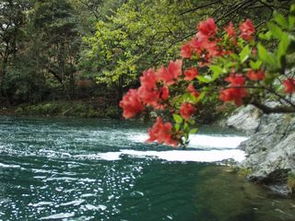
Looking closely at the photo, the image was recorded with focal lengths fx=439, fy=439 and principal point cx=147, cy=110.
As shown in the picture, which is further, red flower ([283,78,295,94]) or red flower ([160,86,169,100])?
red flower ([160,86,169,100])

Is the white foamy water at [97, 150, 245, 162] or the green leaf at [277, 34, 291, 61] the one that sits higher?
the green leaf at [277, 34, 291, 61]

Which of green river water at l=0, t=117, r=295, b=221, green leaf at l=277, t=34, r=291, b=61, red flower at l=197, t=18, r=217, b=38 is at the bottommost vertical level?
green river water at l=0, t=117, r=295, b=221

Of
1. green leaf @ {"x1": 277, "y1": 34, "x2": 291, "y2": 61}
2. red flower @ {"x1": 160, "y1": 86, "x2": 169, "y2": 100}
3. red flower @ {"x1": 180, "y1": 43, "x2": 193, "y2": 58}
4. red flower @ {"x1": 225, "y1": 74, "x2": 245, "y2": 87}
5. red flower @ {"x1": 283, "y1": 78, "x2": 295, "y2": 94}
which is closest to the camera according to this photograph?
green leaf @ {"x1": 277, "y1": 34, "x2": 291, "y2": 61}

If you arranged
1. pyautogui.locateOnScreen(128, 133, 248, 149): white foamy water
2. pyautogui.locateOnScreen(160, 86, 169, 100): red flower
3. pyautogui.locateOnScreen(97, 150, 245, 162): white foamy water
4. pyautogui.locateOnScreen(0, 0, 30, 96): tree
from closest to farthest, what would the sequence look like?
pyautogui.locateOnScreen(160, 86, 169, 100): red flower, pyautogui.locateOnScreen(97, 150, 245, 162): white foamy water, pyautogui.locateOnScreen(128, 133, 248, 149): white foamy water, pyautogui.locateOnScreen(0, 0, 30, 96): tree

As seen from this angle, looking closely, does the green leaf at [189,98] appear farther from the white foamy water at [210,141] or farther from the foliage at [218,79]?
the white foamy water at [210,141]

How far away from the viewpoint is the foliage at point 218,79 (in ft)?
9.11

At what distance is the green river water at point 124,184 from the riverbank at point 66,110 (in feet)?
59.7

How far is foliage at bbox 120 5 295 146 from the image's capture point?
278 cm

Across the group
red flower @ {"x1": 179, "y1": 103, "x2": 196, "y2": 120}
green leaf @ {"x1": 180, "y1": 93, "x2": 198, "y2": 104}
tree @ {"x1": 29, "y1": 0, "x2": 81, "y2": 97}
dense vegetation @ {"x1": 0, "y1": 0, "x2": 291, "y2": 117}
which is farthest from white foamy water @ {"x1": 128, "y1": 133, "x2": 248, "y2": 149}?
tree @ {"x1": 29, "y1": 0, "x2": 81, "y2": 97}

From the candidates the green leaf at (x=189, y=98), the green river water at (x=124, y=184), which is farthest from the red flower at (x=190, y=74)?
the green river water at (x=124, y=184)

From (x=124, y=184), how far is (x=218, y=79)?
10.5m

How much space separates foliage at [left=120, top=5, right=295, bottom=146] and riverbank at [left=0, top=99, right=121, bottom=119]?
37.1 metres

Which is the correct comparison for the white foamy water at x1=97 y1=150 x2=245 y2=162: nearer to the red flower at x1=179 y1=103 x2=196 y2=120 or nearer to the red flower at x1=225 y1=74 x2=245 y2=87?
the red flower at x1=179 y1=103 x2=196 y2=120

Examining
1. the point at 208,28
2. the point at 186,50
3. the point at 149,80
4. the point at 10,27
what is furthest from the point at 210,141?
the point at 10,27
